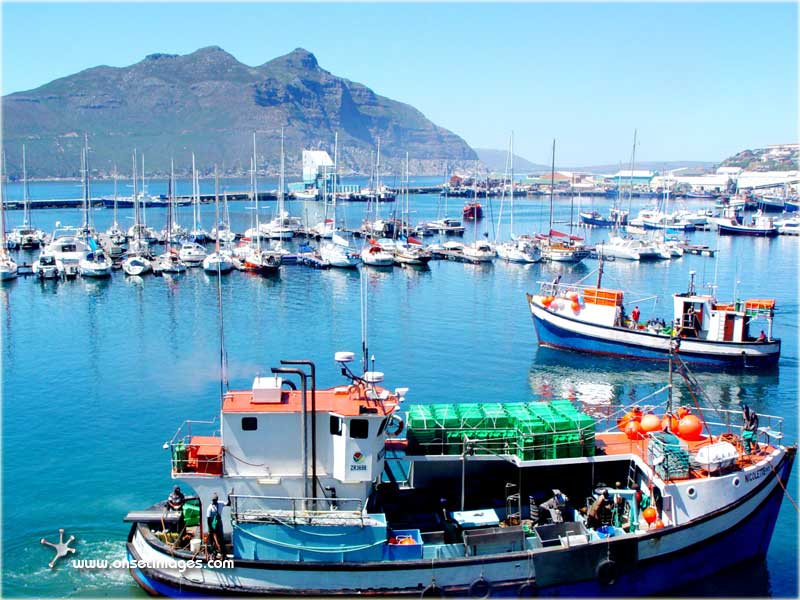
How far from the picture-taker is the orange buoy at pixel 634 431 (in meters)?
20.0

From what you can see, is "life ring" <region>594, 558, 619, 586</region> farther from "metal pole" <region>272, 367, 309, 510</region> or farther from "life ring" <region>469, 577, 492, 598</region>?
"metal pole" <region>272, 367, 309, 510</region>

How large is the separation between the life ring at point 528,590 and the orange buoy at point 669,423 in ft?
19.2

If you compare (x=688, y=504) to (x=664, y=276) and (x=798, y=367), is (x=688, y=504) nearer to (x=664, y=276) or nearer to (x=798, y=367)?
(x=798, y=367)

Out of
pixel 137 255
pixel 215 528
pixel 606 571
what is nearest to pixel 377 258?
pixel 137 255

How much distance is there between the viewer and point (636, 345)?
40.8 meters

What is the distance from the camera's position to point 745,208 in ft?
496

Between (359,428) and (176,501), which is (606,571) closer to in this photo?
(359,428)

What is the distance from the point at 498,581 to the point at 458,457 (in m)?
3.14

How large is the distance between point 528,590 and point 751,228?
10421 centimetres

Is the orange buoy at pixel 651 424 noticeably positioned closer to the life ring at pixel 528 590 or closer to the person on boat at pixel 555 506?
the person on boat at pixel 555 506

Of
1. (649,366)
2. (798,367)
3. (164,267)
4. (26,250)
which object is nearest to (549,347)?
(649,366)

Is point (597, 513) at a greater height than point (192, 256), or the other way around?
point (192, 256)

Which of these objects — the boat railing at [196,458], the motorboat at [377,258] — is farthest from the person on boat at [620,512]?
the motorboat at [377,258]

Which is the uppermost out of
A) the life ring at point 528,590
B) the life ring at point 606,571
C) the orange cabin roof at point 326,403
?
the orange cabin roof at point 326,403
